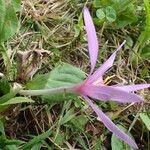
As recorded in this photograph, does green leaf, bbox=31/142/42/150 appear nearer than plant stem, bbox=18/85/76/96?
No

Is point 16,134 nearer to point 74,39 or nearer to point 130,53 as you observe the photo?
point 74,39

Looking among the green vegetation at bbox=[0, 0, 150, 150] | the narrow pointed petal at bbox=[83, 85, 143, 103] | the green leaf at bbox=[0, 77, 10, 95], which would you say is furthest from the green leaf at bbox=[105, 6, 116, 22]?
the narrow pointed petal at bbox=[83, 85, 143, 103]

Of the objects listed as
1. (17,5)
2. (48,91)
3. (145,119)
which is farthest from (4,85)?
(145,119)

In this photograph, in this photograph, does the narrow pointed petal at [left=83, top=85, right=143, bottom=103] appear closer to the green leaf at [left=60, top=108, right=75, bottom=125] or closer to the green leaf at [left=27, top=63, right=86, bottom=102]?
the green leaf at [left=27, top=63, right=86, bottom=102]

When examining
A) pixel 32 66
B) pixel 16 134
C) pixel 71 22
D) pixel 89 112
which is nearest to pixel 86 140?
pixel 89 112

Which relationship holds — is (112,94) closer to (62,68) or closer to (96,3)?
(62,68)

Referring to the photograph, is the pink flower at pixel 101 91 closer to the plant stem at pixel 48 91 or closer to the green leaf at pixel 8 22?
the plant stem at pixel 48 91
